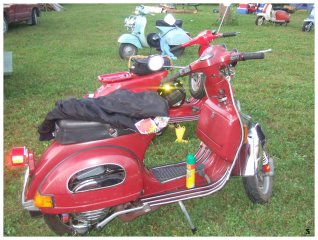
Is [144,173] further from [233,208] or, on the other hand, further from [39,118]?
[39,118]

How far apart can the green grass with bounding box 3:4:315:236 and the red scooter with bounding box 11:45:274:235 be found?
21 centimetres

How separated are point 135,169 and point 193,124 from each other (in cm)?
236

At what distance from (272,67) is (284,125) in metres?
3.24

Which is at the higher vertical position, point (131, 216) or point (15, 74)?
point (131, 216)

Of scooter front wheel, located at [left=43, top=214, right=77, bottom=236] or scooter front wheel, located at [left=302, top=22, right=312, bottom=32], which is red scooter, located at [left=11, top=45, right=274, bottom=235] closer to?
scooter front wheel, located at [left=43, top=214, right=77, bottom=236]

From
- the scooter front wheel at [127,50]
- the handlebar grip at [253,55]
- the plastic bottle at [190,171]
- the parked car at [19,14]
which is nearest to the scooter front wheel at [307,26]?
the scooter front wheel at [127,50]

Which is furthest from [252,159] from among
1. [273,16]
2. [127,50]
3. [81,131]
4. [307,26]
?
[273,16]

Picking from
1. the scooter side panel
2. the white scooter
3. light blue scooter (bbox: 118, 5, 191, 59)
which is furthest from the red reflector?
the white scooter

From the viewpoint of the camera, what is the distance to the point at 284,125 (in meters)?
4.61

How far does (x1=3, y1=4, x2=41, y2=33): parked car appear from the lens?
12000 mm

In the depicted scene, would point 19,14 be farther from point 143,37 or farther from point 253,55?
point 253,55

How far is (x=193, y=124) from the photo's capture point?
15.5ft

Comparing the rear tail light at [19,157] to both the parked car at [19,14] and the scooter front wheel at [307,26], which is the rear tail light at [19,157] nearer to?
the parked car at [19,14]

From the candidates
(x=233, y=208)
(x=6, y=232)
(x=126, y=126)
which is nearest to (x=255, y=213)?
(x=233, y=208)
